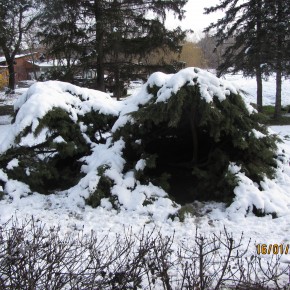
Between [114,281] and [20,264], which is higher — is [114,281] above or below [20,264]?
below

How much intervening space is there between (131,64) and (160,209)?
10.8 metres

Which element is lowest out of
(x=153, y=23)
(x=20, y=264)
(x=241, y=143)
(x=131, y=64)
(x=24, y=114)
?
(x=20, y=264)

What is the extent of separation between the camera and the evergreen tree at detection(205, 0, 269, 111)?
15.1 metres

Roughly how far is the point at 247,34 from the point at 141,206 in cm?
1337

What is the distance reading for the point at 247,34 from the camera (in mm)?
15773

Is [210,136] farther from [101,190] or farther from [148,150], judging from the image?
[101,190]

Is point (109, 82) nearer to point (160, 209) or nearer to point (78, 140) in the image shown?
point (78, 140)

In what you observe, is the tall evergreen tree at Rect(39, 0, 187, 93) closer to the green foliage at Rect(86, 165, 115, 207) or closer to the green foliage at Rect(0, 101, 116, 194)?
the green foliage at Rect(0, 101, 116, 194)

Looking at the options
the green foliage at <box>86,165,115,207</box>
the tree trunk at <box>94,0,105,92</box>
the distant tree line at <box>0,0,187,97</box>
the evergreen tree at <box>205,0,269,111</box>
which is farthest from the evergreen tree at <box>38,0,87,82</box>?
the green foliage at <box>86,165,115,207</box>

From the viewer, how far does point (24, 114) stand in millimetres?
6016

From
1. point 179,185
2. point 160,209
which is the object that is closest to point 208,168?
point 179,185
